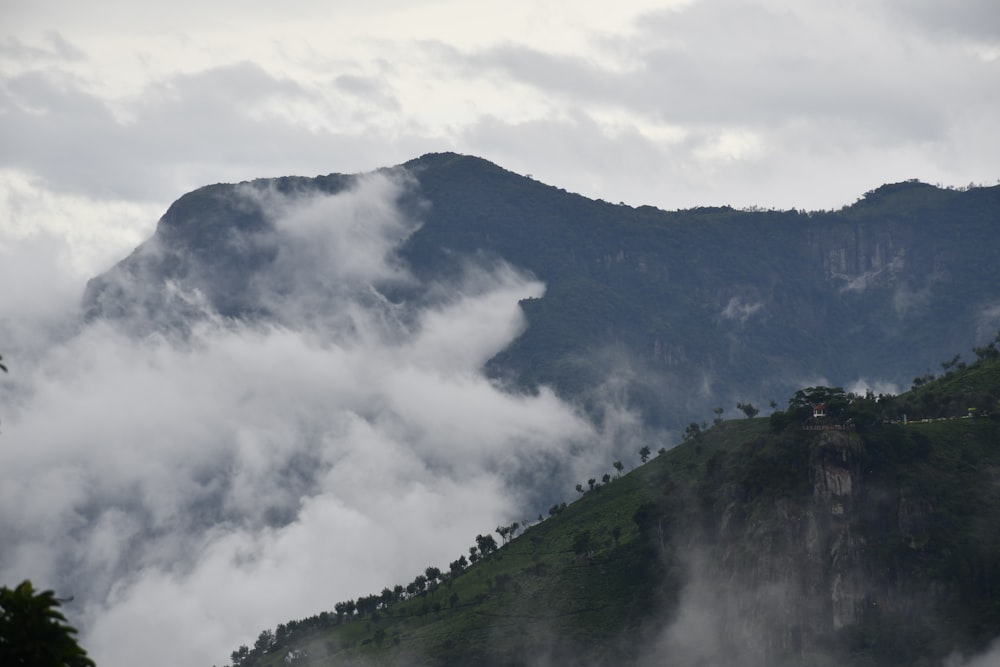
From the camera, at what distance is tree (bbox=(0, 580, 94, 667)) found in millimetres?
85562

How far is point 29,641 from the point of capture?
8619 centimetres

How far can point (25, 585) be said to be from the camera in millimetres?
84875

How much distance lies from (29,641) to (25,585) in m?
3.21

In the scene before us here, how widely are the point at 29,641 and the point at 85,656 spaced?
3.94 m

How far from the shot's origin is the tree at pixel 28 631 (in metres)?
85.6

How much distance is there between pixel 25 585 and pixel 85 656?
6.41 metres

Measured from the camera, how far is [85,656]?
89.3 m

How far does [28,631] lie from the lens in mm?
86188
